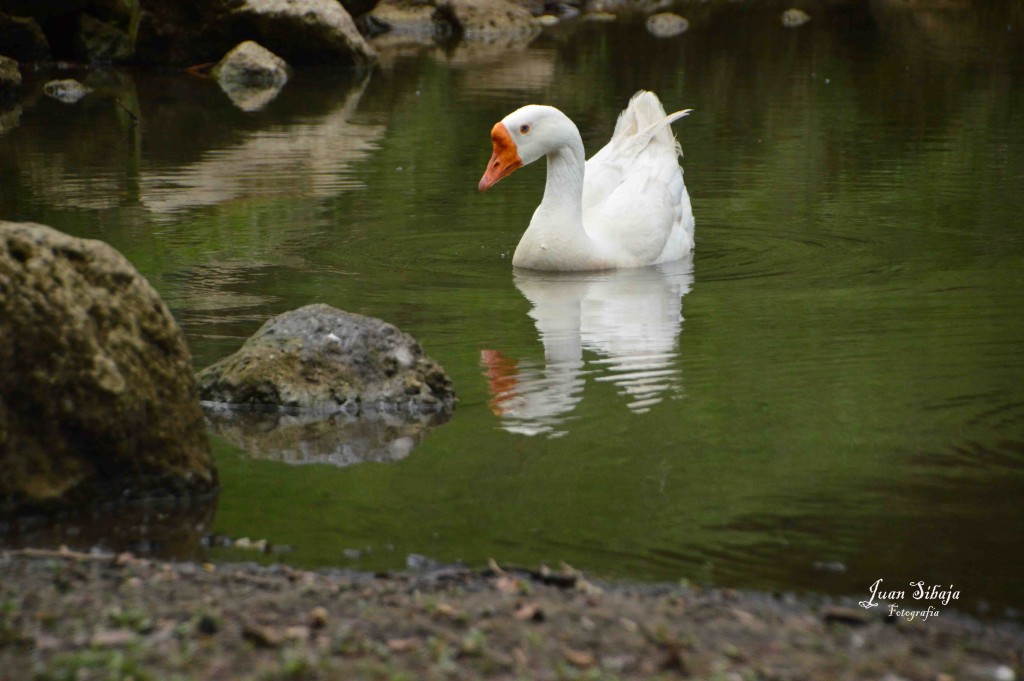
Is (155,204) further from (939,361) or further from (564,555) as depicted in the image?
(564,555)

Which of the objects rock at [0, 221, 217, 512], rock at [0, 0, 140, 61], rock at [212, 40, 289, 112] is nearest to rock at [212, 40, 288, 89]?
rock at [212, 40, 289, 112]

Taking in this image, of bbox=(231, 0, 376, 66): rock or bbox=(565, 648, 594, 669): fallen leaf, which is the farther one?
bbox=(231, 0, 376, 66): rock

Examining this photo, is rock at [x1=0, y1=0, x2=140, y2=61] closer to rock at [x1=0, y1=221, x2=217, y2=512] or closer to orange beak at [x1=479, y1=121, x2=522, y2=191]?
orange beak at [x1=479, y1=121, x2=522, y2=191]

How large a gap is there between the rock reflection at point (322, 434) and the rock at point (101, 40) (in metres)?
19.6

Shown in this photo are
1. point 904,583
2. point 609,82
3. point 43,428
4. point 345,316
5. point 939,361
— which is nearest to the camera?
point 904,583

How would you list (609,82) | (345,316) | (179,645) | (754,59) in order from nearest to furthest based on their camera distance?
1. (179,645)
2. (345,316)
3. (609,82)
4. (754,59)

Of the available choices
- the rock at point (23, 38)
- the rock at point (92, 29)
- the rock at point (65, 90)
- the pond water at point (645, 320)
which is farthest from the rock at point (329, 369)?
the rock at point (92, 29)

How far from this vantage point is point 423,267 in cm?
940

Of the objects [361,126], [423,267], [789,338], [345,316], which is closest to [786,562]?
[345,316]

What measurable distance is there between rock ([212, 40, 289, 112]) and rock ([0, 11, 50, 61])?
3.17m

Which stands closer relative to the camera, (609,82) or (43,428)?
(43,428)

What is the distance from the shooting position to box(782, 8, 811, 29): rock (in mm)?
30031

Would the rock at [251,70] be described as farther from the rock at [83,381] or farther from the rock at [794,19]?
the rock at [83,381]

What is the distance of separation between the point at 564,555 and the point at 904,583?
41.0 inches
